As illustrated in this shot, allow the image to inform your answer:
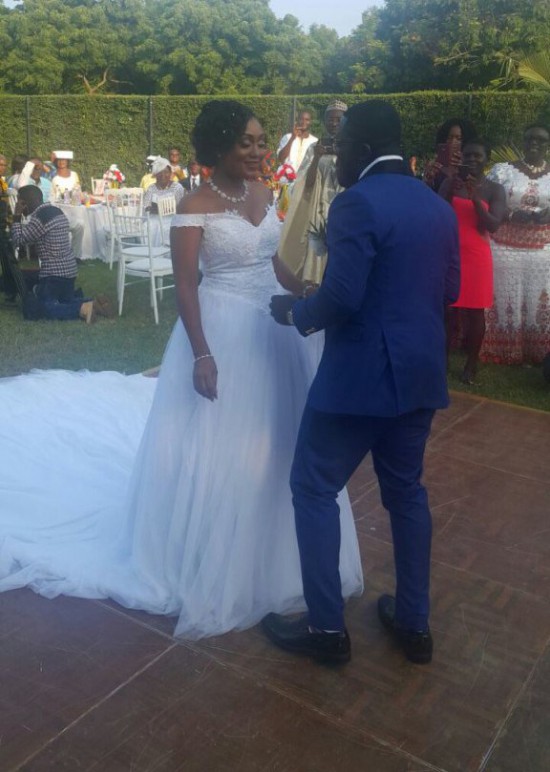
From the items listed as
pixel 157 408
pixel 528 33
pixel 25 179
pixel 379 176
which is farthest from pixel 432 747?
pixel 528 33

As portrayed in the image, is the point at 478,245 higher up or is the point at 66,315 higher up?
the point at 478,245

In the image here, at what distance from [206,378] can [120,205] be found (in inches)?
321

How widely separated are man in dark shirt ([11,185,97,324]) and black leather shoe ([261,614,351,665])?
5.40 m

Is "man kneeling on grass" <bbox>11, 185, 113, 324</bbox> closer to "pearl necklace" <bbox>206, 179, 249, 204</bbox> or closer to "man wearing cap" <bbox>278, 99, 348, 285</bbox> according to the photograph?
"man wearing cap" <bbox>278, 99, 348, 285</bbox>

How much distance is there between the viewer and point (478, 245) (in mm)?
5922

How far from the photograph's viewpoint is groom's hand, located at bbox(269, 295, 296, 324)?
2660mm

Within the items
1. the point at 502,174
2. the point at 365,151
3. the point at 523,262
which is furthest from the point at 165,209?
the point at 365,151

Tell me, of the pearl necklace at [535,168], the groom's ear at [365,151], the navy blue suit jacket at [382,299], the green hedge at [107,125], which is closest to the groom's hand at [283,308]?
the navy blue suit jacket at [382,299]

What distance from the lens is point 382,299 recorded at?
2.32m

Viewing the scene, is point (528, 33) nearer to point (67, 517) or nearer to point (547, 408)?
point (547, 408)

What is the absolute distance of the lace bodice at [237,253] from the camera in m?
2.77

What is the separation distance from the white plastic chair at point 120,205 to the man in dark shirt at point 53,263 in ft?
5.07

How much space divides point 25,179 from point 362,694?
431 inches

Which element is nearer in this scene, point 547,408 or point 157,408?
point 157,408
